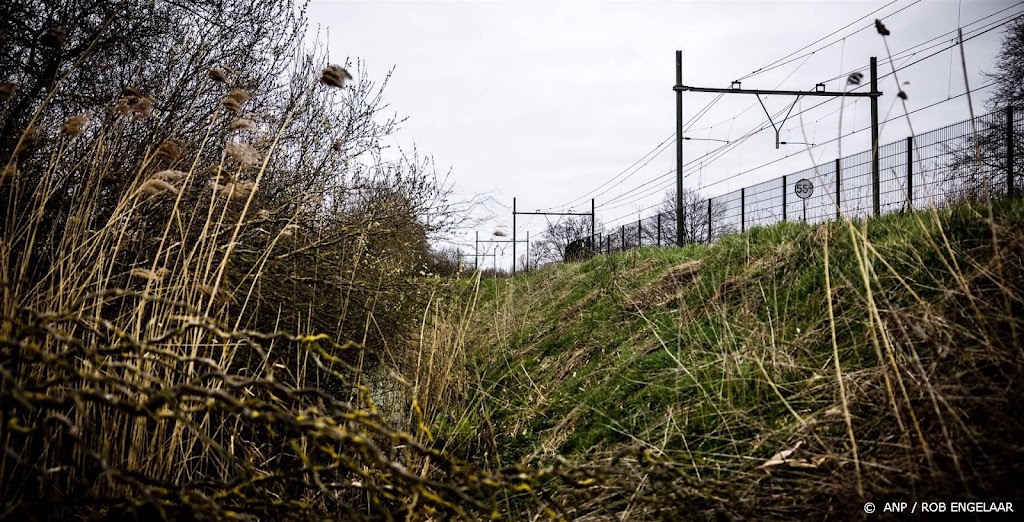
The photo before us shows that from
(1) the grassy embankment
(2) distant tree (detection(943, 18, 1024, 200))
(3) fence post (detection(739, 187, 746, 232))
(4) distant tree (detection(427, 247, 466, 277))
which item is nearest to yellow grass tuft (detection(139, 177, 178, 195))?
(1) the grassy embankment

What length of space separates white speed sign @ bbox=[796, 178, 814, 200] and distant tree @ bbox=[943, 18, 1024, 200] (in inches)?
123

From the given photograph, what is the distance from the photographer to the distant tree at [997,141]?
5355 millimetres

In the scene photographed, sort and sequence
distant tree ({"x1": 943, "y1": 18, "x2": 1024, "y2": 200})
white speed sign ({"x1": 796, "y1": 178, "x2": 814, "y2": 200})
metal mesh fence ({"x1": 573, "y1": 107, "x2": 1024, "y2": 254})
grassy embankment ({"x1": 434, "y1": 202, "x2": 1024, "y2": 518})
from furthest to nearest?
white speed sign ({"x1": 796, "y1": 178, "x2": 814, "y2": 200}) → metal mesh fence ({"x1": 573, "y1": 107, "x2": 1024, "y2": 254}) → distant tree ({"x1": 943, "y1": 18, "x2": 1024, "y2": 200}) → grassy embankment ({"x1": 434, "y1": 202, "x2": 1024, "y2": 518})

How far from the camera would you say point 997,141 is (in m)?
10.1

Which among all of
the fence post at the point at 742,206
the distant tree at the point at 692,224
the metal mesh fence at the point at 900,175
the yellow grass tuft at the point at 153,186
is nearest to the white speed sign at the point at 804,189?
the metal mesh fence at the point at 900,175

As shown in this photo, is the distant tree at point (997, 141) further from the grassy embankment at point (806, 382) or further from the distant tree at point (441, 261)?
the distant tree at point (441, 261)

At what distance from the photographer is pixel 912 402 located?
1.99 metres

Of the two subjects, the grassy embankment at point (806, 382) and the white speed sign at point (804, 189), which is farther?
the white speed sign at point (804, 189)

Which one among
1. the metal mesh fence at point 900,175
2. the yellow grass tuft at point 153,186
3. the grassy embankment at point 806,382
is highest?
the metal mesh fence at point 900,175

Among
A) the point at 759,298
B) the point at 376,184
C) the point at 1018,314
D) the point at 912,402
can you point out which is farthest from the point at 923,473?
the point at 376,184

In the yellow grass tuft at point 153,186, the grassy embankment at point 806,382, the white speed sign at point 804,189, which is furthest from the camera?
the white speed sign at point 804,189

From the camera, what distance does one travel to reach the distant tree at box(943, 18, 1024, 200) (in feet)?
17.6

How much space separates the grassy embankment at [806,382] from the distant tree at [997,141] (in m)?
0.65

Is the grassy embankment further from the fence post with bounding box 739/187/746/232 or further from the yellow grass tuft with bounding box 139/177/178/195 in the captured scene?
the fence post with bounding box 739/187/746/232
